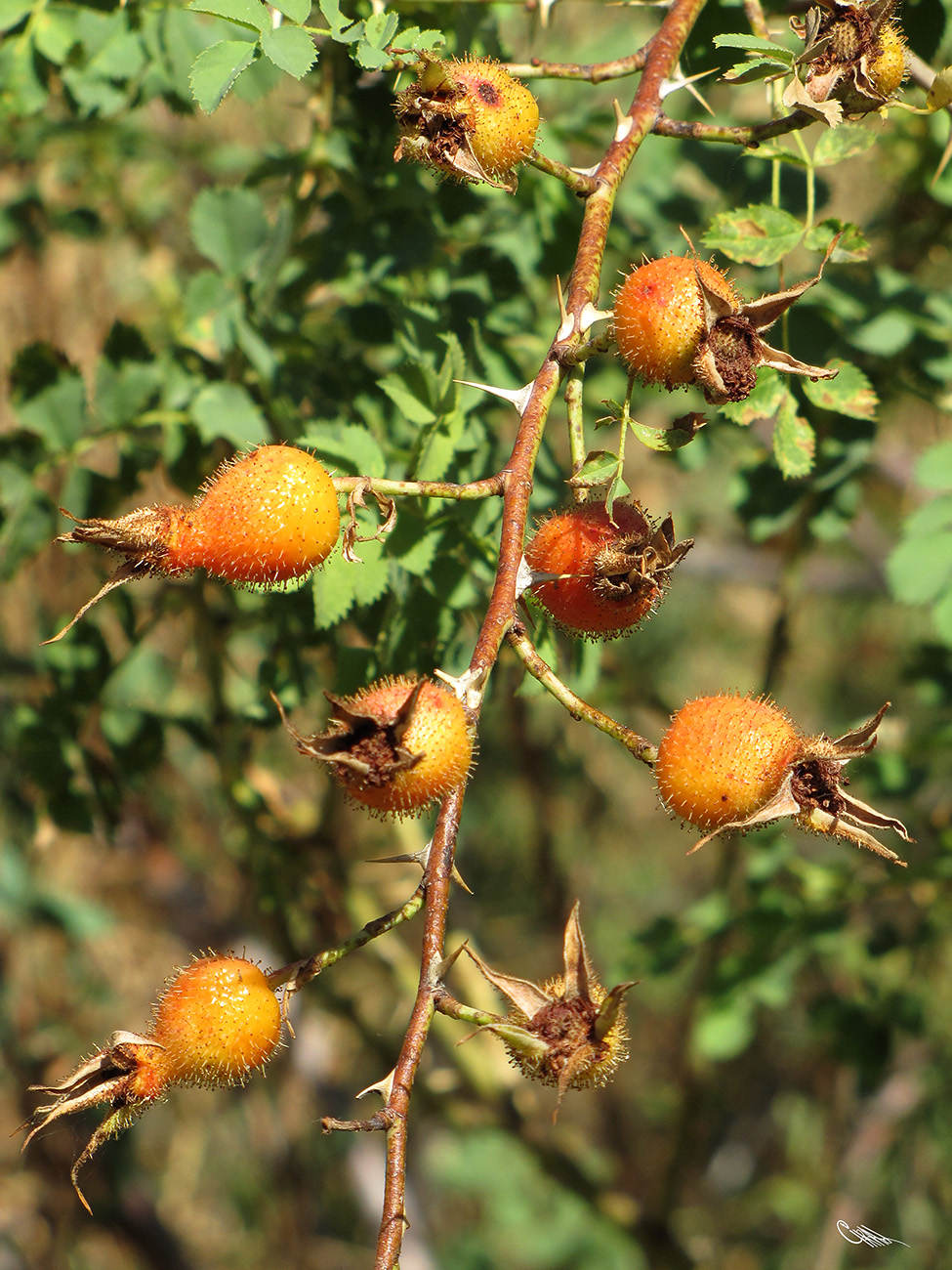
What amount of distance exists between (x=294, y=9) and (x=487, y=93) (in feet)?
1.10

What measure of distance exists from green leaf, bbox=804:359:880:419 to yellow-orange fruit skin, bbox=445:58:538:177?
58cm

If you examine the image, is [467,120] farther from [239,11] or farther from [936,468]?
[936,468]

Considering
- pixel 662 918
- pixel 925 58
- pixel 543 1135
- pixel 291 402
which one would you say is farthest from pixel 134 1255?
pixel 925 58

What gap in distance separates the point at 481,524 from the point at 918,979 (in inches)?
93.7

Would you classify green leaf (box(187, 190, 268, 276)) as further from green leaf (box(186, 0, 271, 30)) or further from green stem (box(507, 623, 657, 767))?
green stem (box(507, 623, 657, 767))

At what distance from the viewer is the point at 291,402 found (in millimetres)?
1920

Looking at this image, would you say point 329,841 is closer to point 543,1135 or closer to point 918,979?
point 543,1135

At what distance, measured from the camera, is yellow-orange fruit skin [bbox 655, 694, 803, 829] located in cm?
117

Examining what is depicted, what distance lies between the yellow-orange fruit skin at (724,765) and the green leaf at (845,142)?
941 millimetres

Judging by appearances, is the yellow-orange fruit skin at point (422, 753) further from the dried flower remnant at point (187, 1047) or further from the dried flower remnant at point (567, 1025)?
the dried flower remnant at point (187, 1047)

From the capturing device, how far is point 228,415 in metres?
1.81

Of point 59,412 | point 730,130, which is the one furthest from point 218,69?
point 59,412

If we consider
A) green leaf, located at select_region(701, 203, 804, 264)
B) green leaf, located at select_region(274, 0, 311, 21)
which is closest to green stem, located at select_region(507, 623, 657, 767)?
green leaf, located at select_region(701, 203, 804, 264)

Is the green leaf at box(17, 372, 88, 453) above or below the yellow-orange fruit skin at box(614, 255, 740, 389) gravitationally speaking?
below
